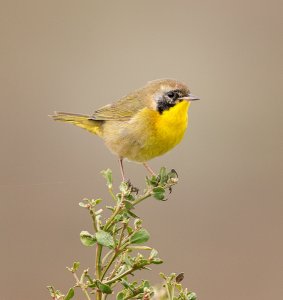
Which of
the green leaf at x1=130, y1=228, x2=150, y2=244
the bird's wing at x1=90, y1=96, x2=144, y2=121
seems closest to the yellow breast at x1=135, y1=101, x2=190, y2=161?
the bird's wing at x1=90, y1=96, x2=144, y2=121

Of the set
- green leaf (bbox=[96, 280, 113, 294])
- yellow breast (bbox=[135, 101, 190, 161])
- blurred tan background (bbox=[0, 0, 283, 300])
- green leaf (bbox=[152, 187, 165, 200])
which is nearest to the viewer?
green leaf (bbox=[96, 280, 113, 294])

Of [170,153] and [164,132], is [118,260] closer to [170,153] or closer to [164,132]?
[164,132]

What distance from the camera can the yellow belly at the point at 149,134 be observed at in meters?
3.47

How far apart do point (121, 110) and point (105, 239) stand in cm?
241

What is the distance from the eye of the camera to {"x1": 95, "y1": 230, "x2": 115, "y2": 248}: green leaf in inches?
63.8

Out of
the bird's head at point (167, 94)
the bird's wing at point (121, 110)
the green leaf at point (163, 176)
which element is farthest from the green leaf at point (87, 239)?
the bird's wing at point (121, 110)

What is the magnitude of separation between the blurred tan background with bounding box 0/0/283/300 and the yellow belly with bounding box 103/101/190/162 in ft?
10.2

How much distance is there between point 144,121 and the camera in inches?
145

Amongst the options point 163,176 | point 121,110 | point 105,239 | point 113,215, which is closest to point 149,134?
point 121,110

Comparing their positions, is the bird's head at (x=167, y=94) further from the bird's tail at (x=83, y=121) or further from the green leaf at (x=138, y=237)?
the green leaf at (x=138, y=237)

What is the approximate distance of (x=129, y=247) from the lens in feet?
5.57

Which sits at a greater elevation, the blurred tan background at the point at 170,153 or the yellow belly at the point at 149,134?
the blurred tan background at the point at 170,153

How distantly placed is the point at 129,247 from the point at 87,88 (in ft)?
31.8

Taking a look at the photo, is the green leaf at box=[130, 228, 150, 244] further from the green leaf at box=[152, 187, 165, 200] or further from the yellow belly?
the yellow belly
